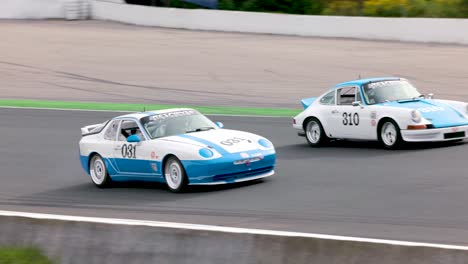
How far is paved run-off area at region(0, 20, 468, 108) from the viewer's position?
26.1 meters

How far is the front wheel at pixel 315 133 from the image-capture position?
55.3ft

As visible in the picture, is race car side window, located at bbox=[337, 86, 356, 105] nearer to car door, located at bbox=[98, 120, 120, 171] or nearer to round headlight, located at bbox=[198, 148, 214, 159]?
car door, located at bbox=[98, 120, 120, 171]

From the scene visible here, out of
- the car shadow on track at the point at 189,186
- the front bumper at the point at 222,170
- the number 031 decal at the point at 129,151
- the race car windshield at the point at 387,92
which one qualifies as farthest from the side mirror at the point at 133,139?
the race car windshield at the point at 387,92

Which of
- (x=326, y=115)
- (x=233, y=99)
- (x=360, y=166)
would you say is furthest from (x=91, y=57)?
(x=360, y=166)

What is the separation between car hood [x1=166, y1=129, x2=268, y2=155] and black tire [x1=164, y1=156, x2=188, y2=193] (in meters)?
0.31

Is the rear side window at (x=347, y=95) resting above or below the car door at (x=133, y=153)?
above

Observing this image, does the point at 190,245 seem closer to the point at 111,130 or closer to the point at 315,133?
the point at 111,130

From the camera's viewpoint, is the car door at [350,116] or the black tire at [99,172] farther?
the car door at [350,116]

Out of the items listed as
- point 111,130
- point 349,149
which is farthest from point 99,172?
point 349,149

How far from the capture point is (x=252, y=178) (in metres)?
12.9

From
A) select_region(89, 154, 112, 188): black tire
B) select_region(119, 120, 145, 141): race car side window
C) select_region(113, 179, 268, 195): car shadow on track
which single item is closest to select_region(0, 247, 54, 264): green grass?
select_region(113, 179, 268, 195): car shadow on track

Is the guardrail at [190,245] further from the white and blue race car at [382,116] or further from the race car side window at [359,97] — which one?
the race car side window at [359,97]

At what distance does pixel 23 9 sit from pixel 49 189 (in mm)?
29685

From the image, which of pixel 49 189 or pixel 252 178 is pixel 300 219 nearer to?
pixel 252 178
